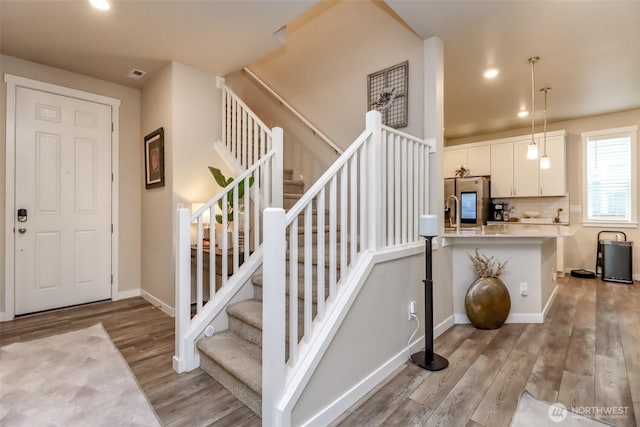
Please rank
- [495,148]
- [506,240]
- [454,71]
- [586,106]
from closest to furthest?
[506,240] < [454,71] < [586,106] < [495,148]

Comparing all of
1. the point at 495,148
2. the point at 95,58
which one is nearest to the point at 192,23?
the point at 95,58

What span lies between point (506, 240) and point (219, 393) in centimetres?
290

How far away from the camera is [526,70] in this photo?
3523 millimetres

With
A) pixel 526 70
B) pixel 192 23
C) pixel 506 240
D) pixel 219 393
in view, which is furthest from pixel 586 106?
pixel 219 393

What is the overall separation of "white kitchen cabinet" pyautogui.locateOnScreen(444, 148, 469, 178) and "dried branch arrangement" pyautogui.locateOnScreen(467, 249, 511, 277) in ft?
12.1

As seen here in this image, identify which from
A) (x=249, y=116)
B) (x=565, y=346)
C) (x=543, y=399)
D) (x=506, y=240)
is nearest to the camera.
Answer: (x=543, y=399)

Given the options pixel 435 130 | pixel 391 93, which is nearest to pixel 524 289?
pixel 435 130

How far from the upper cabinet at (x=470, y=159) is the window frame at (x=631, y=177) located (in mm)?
1454

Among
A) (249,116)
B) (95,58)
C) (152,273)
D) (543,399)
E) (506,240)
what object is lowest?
(543,399)

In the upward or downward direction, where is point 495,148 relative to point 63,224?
upward

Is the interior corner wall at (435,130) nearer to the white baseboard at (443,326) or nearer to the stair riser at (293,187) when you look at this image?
the white baseboard at (443,326)

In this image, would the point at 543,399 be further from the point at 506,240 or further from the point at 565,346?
the point at 506,240

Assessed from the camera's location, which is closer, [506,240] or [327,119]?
[506,240]

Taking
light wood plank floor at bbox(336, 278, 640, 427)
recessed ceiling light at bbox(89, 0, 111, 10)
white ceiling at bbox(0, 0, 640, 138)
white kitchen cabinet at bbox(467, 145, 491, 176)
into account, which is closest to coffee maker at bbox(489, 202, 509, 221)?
white kitchen cabinet at bbox(467, 145, 491, 176)
